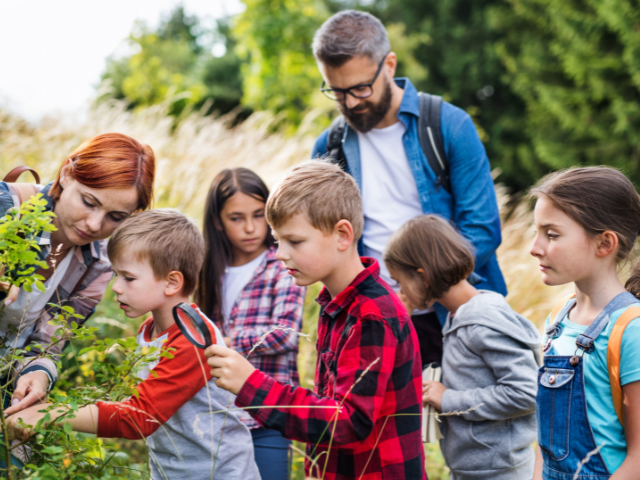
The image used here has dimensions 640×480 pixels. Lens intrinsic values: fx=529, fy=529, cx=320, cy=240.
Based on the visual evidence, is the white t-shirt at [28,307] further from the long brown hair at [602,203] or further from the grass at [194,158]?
the grass at [194,158]

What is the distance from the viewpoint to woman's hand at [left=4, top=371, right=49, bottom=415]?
1.74m

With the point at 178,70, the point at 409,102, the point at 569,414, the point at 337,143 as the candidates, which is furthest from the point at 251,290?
the point at 178,70

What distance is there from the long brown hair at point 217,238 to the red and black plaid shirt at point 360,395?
1091 mm

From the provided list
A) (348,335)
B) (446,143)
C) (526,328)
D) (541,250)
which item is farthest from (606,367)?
(446,143)

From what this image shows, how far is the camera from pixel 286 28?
36.2ft

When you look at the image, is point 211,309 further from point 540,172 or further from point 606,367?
point 540,172

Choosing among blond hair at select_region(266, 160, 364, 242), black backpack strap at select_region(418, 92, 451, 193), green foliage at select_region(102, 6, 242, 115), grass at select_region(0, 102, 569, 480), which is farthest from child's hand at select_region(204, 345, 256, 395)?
green foliage at select_region(102, 6, 242, 115)

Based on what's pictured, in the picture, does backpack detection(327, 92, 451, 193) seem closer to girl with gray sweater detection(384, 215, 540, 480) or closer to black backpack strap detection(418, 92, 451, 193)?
black backpack strap detection(418, 92, 451, 193)

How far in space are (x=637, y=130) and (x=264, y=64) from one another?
25.9 feet

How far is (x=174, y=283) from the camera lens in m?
2.05

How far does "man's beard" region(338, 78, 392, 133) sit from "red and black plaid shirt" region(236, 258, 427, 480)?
4.27ft

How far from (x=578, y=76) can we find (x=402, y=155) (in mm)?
10430

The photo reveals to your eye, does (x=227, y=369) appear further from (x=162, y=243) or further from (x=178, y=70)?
(x=178, y=70)

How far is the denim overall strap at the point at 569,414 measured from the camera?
1.75m
